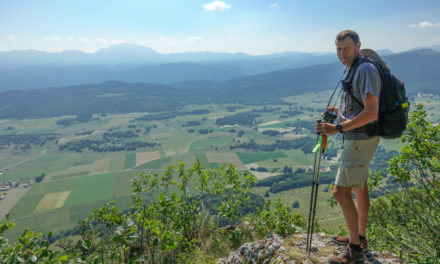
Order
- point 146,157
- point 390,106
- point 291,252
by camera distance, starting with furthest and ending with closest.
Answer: point 146,157 → point 291,252 → point 390,106

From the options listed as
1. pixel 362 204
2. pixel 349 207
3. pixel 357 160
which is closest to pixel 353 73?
pixel 357 160

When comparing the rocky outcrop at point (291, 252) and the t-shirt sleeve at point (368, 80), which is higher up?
the t-shirt sleeve at point (368, 80)

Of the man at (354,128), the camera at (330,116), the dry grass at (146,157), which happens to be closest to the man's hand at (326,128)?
the man at (354,128)

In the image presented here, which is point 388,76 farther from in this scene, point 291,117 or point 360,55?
point 291,117

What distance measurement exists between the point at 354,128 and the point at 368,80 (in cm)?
63

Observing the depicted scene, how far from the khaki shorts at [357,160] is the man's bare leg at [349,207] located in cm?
14

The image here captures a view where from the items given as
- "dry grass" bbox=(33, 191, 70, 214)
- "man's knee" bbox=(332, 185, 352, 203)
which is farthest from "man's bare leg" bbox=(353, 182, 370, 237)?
"dry grass" bbox=(33, 191, 70, 214)

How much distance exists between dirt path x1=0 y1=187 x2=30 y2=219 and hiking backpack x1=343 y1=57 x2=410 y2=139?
281 feet

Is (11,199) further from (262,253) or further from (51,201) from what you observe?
(262,253)

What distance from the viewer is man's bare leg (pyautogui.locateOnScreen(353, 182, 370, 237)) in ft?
12.9

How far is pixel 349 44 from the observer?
3471mm

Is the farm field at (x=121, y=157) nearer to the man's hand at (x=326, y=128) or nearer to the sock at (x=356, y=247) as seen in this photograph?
the sock at (x=356, y=247)

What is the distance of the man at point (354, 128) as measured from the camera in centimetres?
314

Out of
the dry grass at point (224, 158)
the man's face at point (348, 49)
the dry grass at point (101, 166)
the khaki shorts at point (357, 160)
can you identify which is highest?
the man's face at point (348, 49)
